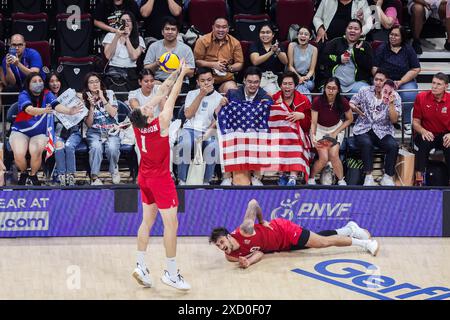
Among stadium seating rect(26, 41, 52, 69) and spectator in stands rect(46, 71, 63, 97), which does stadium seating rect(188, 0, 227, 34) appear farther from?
spectator in stands rect(46, 71, 63, 97)

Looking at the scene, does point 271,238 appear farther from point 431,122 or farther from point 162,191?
point 431,122

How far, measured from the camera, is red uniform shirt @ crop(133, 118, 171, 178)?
10.9m

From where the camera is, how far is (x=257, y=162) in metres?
13.2

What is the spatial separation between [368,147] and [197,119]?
2.25m

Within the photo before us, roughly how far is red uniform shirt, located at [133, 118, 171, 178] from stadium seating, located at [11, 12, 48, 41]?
4604 mm

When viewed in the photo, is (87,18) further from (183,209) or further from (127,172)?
(183,209)

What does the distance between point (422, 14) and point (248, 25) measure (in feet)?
8.81

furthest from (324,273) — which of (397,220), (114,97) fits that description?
(114,97)

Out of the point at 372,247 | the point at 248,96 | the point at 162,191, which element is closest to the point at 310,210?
the point at 372,247

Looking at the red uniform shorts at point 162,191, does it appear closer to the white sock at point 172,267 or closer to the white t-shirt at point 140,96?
the white sock at point 172,267

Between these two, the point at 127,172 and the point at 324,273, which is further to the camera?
the point at 127,172

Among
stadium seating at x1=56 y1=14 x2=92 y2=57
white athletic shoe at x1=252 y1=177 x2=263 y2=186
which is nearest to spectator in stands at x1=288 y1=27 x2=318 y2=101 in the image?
white athletic shoe at x1=252 y1=177 x2=263 y2=186

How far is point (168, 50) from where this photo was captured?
46.5ft

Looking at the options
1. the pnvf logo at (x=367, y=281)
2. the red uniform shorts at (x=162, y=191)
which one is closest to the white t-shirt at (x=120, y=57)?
the red uniform shorts at (x=162, y=191)
